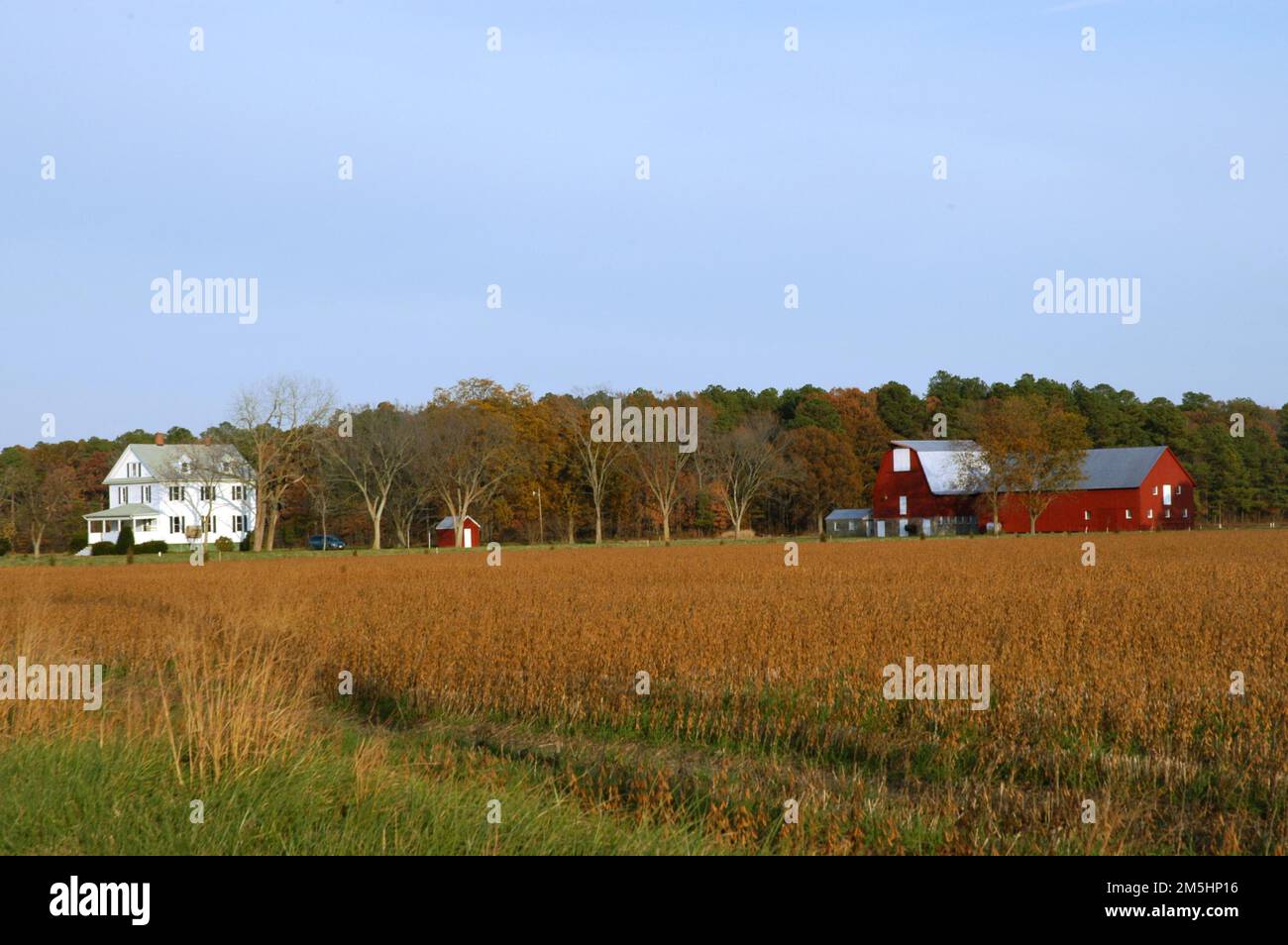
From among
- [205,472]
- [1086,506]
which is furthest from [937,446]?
[205,472]

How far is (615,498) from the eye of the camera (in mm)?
91812

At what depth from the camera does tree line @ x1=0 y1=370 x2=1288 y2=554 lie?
8112 centimetres

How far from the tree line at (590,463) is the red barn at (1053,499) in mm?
2754

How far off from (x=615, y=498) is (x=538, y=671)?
78.5 metres

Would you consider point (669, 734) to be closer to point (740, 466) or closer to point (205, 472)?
point (205, 472)

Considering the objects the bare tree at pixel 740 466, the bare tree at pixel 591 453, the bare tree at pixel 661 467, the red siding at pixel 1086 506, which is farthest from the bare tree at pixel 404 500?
the red siding at pixel 1086 506

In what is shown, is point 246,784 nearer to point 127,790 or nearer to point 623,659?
point 127,790

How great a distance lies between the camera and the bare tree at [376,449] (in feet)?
261

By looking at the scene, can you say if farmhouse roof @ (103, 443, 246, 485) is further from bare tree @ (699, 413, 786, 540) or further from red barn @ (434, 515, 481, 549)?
bare tree @ (699, 413, 786, 540)

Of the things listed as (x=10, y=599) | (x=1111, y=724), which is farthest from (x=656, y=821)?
(x=10, y=599)

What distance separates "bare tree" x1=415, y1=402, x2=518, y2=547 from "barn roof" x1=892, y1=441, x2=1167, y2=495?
99.7 feet

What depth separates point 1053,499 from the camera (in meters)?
84.0
